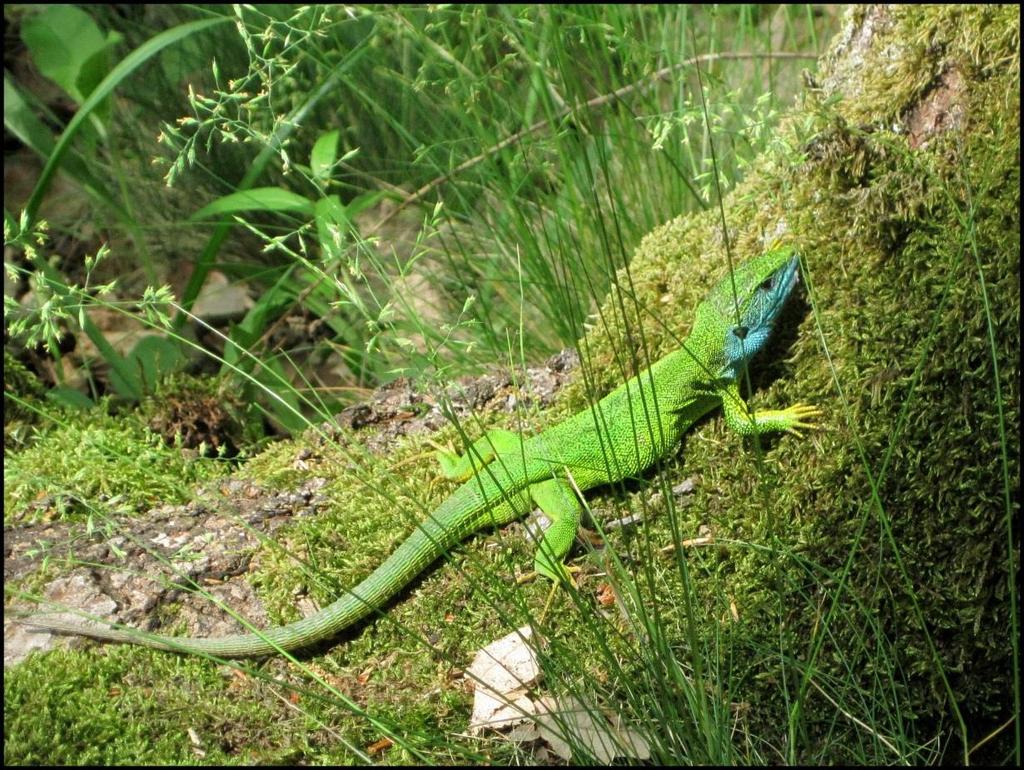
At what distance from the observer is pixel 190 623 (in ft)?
10.1

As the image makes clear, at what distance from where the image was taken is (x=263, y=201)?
14.7ft

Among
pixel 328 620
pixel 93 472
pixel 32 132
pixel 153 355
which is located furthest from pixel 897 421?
pixel 32 132

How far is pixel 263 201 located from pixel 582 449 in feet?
7.32

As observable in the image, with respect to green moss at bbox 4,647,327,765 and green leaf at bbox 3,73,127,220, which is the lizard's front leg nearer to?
green moss at bbox 4,647,327,765

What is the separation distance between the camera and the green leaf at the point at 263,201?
4238 millimetres

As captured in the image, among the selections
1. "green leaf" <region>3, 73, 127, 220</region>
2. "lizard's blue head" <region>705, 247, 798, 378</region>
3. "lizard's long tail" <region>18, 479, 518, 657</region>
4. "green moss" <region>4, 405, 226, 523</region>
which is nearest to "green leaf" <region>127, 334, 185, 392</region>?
"green leaf" <region>3, 73, 127, 220</region>

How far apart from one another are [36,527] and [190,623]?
3.08 feet

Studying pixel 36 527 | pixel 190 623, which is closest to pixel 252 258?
pixel 36 527

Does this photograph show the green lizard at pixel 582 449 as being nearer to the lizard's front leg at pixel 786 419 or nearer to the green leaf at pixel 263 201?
the lizard's front leg at pixel 786 419

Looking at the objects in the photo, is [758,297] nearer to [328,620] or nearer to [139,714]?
[328,620]

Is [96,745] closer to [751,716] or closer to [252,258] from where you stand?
[751,716]

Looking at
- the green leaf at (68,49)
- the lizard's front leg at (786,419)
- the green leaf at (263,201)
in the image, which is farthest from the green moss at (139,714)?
the green leaf at (68,49)

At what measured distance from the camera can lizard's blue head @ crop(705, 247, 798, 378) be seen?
3.11 meters

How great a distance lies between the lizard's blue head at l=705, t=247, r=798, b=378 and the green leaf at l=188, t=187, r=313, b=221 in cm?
203
